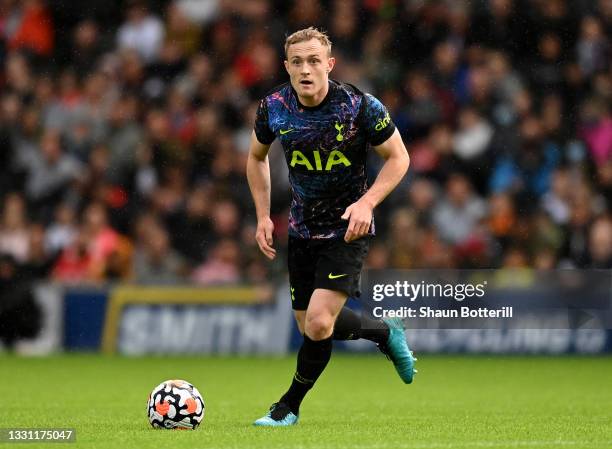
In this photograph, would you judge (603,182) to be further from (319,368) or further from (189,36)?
(319,368)

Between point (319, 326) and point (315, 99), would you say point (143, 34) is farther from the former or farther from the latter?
point (319, 326)

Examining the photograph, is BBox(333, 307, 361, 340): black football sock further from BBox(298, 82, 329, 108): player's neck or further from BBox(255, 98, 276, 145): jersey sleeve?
BBox(298, 82, 329, 108): player's neck

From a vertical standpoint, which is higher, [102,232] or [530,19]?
[530,19]

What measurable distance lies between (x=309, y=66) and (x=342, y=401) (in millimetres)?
3281

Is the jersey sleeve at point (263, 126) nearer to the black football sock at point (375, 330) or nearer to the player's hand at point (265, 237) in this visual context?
the player's hand at point (265, 237)

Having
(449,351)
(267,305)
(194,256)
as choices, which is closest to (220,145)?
(194,256)

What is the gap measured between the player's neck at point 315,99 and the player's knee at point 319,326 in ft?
3.96

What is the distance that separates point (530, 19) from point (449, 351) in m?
4.82

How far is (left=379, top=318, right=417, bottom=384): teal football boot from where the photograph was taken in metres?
8.68

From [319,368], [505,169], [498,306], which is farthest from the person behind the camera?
[505,169]

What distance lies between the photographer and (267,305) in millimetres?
15625

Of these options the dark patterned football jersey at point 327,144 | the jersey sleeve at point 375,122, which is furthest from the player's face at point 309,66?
the jersey sleeve at point 375,122

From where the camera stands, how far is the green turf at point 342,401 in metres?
7.24

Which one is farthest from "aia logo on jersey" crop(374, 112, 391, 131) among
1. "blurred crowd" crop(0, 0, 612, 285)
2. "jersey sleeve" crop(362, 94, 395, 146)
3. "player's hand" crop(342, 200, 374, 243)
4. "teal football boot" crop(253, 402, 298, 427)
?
"blurred crowd" crop(0, 0, 612, 285)
